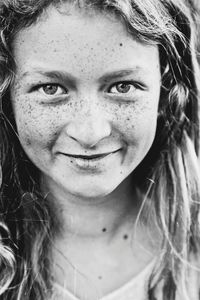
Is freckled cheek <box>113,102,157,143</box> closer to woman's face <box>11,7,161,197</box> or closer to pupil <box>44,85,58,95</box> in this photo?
woman's face <box>11,7,161,197</box>

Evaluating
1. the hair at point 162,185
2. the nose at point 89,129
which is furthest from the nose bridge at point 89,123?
the hair at point 162,185

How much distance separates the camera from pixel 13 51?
4.38ft

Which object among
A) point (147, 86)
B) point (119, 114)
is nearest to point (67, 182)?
point (119, 114)

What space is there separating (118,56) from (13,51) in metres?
0.26

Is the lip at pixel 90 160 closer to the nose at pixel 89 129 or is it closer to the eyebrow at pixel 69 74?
the nose at pixel 89 129

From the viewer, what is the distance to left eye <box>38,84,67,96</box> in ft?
4.40

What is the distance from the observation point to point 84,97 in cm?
132

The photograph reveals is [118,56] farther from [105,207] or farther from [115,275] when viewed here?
[115,275]

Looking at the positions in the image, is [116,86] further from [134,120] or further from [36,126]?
[36,126]

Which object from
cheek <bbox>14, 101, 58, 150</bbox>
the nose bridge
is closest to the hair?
cheek <bbox>14, 101, 58, 150</bbox>

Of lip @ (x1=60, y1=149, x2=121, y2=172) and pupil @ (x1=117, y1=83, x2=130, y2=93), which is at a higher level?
pupil @ (x1=117, y1=83, x2=130, y2=93)

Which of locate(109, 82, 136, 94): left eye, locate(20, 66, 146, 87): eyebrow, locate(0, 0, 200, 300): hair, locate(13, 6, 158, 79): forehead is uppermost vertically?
locate(13, 6, 158, 79): forehead

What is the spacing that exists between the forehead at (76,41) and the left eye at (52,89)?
0.21 feet

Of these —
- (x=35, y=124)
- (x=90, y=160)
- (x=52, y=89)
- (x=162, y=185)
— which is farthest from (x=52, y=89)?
(x=162, y=185)
